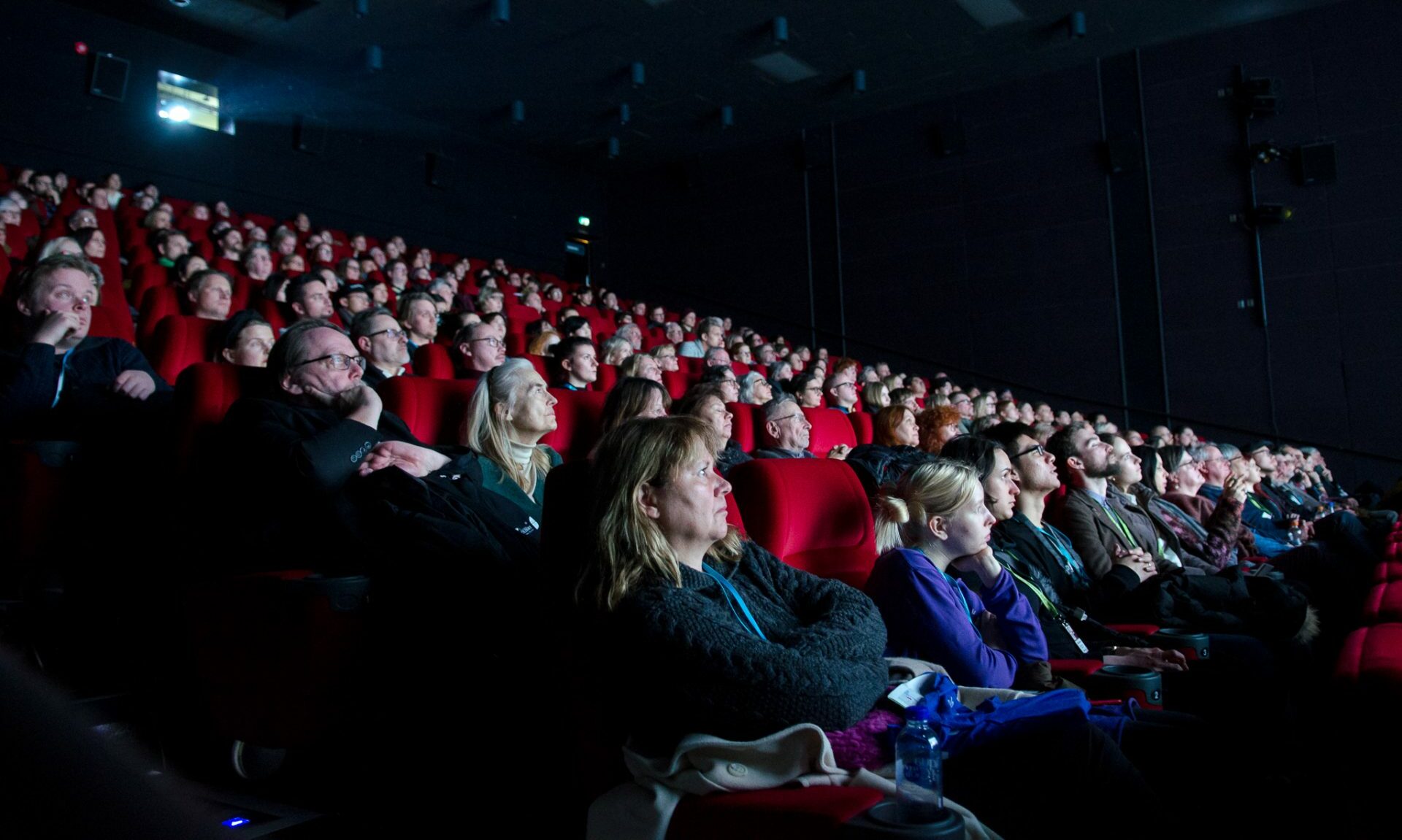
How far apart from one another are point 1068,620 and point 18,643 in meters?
1.63

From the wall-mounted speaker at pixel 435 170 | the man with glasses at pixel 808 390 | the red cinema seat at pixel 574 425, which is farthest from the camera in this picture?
the wall-mounted speaker at pixel 435 170

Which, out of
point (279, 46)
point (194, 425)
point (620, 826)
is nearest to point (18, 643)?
point (194, 425)

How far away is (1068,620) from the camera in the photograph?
5.34 ft

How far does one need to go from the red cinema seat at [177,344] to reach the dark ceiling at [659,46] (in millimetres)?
3695

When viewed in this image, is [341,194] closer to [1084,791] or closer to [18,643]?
[18,643]

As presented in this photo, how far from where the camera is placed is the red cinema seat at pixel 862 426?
3.19 m

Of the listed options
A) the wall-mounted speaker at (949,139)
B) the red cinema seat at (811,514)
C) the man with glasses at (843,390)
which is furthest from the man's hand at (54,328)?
the wall-mounted speaker at (949,139)

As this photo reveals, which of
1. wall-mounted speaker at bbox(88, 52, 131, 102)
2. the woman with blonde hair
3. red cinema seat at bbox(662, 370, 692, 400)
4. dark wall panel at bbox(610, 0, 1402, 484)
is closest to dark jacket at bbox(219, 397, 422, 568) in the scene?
the woman with blonde hair

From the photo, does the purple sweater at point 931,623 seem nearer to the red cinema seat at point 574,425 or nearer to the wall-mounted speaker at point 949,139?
the red cinema seat at point 574,425

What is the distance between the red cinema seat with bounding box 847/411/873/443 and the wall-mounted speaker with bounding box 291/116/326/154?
4.76 meters

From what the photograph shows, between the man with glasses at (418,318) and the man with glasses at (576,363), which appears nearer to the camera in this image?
the man with glasses at (576,363)

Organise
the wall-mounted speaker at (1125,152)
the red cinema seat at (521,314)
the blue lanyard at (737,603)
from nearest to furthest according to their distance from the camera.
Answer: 1. the blue lanyard at (737,603)
2. the red cinema seat at (521,314)
3. the wall-mounted speaker at (1125,152)

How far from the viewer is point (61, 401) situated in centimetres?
162

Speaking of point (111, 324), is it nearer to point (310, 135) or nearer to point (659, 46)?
point (659, 46)
